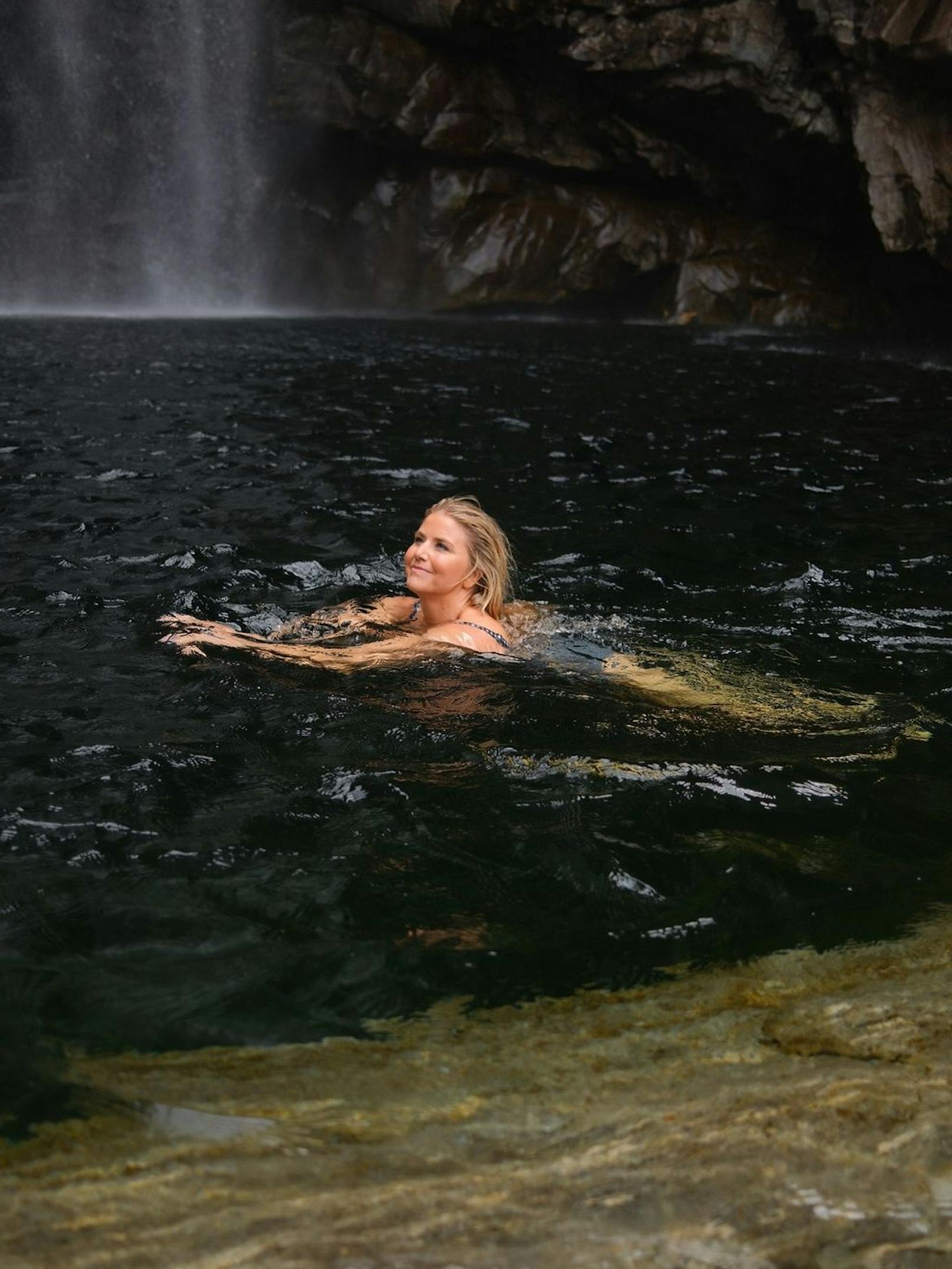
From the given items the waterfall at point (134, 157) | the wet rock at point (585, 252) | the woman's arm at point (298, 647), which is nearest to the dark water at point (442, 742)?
the woman's arm at point (298, 647)

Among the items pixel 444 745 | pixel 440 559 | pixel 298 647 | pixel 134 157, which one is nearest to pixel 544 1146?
pixel 444 745

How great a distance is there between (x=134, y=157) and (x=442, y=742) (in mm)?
27914

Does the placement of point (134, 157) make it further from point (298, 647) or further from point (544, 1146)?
point (544, 1146)

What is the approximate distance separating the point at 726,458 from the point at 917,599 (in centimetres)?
437

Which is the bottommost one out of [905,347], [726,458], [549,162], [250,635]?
[250,635]

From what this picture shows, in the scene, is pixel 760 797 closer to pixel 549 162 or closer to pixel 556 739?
pixel 556 739

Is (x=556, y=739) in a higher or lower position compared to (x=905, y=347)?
lower

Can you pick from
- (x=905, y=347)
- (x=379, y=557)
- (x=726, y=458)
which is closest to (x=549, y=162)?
(x=905, y=347)

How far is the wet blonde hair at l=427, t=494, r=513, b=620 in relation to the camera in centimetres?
577

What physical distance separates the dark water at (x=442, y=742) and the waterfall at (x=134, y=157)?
19.9 metres

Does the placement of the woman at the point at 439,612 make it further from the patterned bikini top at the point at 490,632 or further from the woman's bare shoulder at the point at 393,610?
the woman's bare shoulder at the point at 393,610

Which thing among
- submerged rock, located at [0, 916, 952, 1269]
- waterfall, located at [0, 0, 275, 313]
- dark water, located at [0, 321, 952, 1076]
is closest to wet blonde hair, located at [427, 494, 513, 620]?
dark water, located at [0, 321, 952, 1076]

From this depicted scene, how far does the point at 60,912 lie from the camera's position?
3.30m

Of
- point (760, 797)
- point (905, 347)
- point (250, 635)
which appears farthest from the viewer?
point (905, 347)
